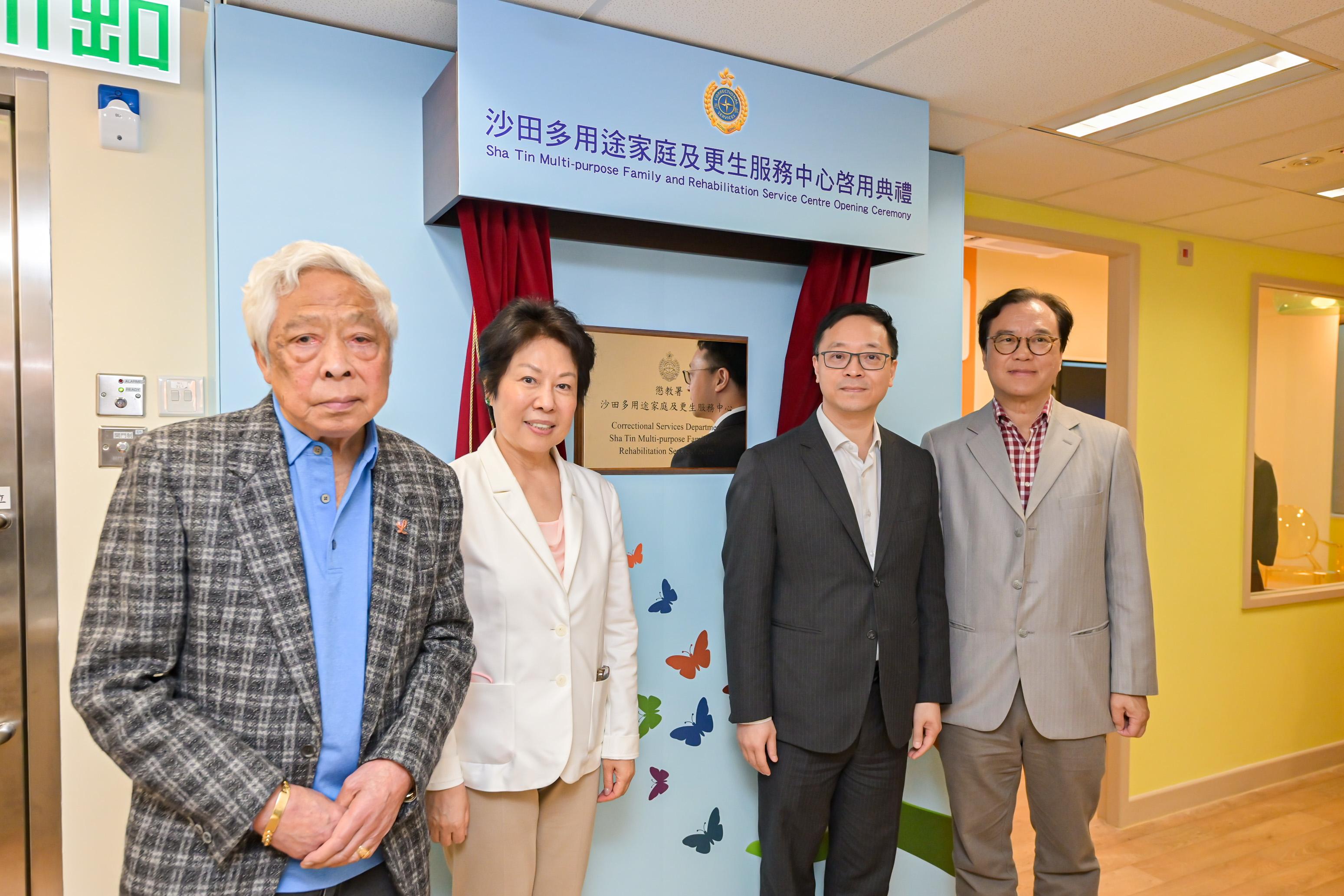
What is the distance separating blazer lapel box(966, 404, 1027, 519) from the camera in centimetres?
228

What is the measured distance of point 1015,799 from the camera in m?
2.28

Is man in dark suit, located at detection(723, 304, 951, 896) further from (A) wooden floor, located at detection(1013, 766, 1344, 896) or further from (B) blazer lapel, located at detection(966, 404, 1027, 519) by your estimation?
(A) wooden floor, located at detection(1013, 766, 1344, 896)

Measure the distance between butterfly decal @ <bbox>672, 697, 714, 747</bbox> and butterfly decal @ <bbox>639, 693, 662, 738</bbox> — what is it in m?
0.07

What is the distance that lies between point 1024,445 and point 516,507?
1.46 m

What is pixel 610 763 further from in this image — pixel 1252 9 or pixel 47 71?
pixel 1252 9

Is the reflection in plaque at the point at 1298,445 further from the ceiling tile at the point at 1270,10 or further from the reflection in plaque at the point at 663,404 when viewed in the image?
the reflection in plaque at the point at 663,404

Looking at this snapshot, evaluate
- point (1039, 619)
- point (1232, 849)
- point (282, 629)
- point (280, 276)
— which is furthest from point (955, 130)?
point (1232, 849)

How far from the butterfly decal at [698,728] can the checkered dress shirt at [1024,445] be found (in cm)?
109

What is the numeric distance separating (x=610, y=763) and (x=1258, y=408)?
412 cm

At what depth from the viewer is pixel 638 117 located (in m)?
2.10

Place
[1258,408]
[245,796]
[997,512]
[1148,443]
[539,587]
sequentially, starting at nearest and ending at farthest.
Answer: [245,796] → [539,587] → [997,512] → [1148,443] → [1258,408]

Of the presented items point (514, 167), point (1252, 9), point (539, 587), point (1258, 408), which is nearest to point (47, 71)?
point (514, 167)

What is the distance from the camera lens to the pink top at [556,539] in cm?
182

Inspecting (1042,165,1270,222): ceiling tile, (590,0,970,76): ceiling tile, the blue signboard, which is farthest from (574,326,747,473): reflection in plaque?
(1042,165,1270,222): ceiling tile
